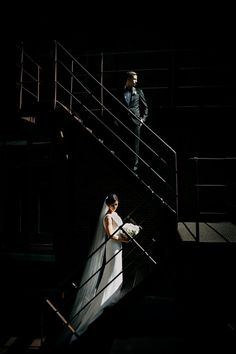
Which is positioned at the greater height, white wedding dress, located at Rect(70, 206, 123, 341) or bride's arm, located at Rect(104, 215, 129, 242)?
bride's arm, located at Rect(104, 215, 129, 242)

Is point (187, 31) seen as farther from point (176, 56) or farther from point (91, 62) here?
point (91, 62)

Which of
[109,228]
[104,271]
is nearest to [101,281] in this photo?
[104,271]

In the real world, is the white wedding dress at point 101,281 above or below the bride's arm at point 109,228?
below

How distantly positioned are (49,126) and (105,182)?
2.04 meters

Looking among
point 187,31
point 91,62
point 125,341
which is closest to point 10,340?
point 125,341

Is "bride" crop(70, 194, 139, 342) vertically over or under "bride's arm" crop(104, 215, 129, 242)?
under

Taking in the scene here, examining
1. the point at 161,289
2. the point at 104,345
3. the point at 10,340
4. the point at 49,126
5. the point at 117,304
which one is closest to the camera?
the point at 117,304

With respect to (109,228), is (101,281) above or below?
below

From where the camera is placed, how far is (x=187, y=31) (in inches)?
308

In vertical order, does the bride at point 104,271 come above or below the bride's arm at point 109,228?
below

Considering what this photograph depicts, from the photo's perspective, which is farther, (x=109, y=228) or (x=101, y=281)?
(x=101, y=281)

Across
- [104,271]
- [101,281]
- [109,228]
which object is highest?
[109,228]

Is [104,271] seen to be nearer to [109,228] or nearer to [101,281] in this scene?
[101,281]

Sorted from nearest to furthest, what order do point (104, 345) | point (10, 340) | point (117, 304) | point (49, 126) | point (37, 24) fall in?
1. point (117, 304)
2. point (104, 345)
3. point (49, 126)
4. point (10, 340)
5. point (37, 24)
